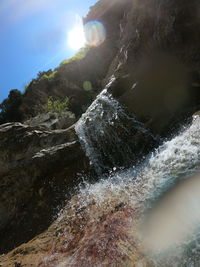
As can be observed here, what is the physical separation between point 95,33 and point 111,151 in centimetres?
1791

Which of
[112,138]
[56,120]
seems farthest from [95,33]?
[112,138]

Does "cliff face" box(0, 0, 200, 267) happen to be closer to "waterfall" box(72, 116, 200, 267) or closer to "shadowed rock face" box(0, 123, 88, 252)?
"shadowed rock face" box(0, 123, 88, 252)

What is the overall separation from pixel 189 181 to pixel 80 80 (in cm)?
1599

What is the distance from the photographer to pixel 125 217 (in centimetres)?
391

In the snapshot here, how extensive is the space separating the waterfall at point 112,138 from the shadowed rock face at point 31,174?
567mm

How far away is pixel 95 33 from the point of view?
2173cm

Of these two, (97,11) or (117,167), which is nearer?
(117,167)

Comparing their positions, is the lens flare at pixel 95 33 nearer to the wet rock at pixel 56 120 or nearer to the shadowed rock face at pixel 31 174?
the wet rock at pixel 56 120

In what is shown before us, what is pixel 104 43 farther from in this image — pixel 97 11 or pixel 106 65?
pixel 97 11

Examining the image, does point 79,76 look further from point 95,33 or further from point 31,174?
point 31,174

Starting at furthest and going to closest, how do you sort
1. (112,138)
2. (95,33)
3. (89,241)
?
1. (95,33)
2. (112,138)
3. (89,241)

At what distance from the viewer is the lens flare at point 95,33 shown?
67.6ft

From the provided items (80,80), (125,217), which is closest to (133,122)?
(125,217)

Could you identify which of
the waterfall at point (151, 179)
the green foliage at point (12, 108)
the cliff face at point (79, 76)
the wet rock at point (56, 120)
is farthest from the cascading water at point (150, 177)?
the green foliage at point (12, 108)
